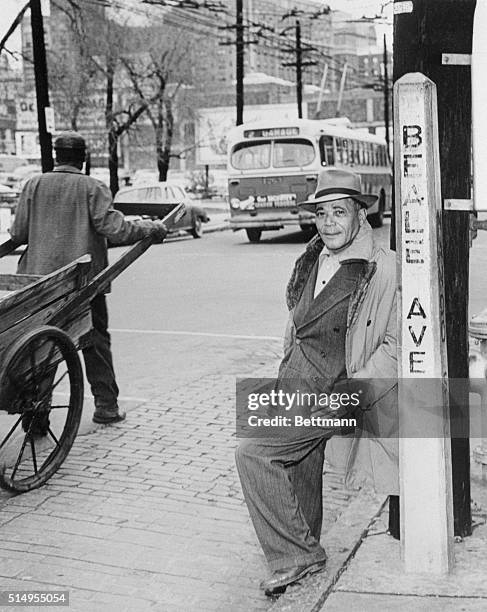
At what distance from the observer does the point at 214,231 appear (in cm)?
3169

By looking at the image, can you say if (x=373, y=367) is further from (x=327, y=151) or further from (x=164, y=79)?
(x=164, y=79)

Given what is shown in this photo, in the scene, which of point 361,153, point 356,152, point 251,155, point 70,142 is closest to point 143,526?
point 70,142

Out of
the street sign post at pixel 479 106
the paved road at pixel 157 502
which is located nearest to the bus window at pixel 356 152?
the paved road at pixel 157 502

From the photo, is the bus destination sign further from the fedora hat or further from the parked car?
the fedora hat

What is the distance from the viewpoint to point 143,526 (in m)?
4.86

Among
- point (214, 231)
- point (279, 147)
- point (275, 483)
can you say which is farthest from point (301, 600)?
point (214, 231)

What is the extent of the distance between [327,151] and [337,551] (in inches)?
863

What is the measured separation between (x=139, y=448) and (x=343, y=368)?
2475 mm

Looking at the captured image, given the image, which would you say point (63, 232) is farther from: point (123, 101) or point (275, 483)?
point (123, 101)

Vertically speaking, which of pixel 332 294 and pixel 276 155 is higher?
pixel 276 155

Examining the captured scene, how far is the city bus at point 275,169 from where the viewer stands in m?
24.3

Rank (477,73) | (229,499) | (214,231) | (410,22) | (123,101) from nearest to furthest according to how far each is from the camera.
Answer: (477,73) → (410,22) → (229,499) → (214,231) → (123,101)

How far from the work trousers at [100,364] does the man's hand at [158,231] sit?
1.85 ft

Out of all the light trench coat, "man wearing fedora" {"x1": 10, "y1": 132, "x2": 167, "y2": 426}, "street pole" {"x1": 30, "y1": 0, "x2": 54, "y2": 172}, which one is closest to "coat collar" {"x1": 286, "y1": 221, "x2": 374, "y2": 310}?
the light trench coat
